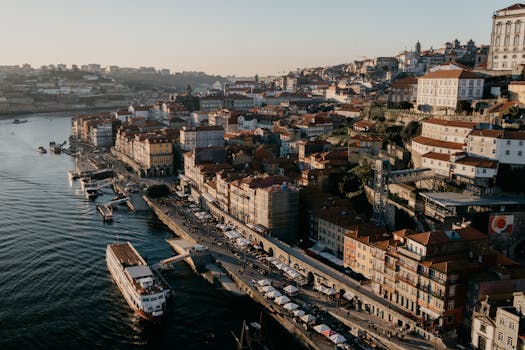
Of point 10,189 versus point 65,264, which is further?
point 10,189

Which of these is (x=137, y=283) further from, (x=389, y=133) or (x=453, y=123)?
(x=389, y=133)

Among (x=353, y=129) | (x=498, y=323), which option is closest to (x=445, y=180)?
(x=498, y=323)

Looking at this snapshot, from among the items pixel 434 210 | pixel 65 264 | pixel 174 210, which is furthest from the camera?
pixel 174 210

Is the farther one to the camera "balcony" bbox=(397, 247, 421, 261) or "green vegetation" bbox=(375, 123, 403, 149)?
"green vegetation" bbox=(375, 123, 403, 149)

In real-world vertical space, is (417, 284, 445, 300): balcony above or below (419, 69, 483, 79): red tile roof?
below

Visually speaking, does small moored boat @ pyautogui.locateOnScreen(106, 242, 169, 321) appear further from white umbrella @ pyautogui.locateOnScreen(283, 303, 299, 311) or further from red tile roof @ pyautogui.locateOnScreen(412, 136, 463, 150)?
red tile roof @ pyautogui.locateOnScreen(412, 136, 463, 150)

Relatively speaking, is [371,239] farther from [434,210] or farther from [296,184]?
[296,184]

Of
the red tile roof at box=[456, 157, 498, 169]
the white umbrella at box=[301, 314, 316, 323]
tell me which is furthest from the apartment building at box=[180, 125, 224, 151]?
the white umbrella at box=[301, 314, 316, 323]
